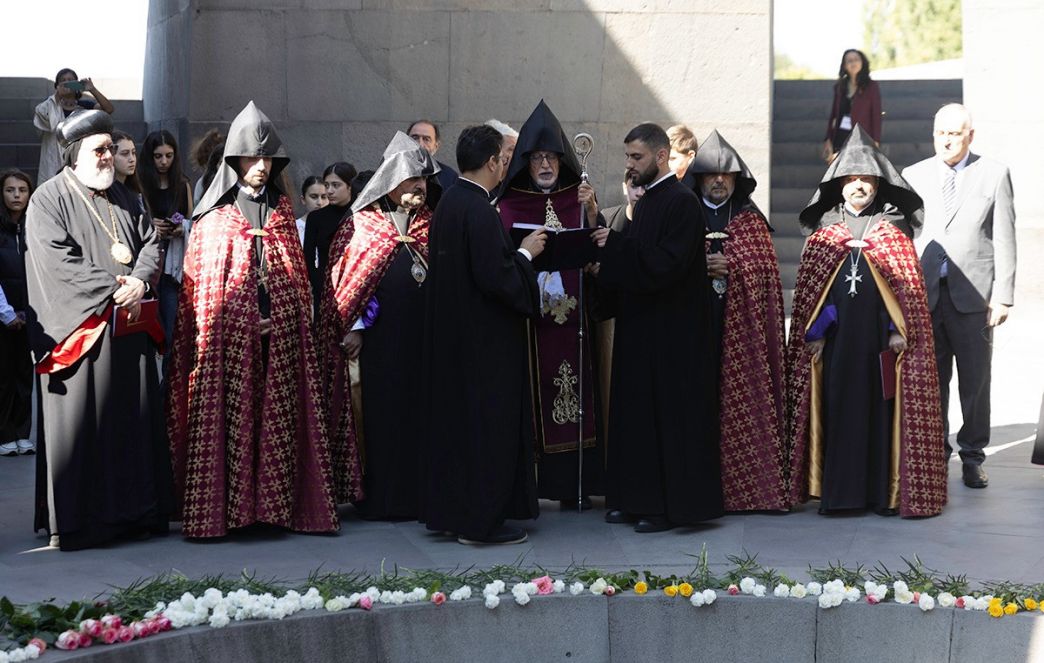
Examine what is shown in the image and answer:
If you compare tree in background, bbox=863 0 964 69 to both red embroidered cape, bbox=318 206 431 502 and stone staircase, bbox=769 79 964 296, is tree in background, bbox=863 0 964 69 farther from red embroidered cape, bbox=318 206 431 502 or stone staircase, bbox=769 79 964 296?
red embroidered cape, bbox=318 206 431 502

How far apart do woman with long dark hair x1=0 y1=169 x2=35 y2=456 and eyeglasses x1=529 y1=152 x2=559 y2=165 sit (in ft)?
11.9

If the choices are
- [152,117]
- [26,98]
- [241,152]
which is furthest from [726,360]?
[26,98]

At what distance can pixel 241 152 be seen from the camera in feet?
23.8

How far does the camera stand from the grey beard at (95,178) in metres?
7.07

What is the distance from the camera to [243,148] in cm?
726

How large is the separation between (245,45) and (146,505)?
249 inches

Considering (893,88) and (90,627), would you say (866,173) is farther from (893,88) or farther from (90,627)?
(893,88)

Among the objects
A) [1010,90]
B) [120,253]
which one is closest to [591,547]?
[120,253]

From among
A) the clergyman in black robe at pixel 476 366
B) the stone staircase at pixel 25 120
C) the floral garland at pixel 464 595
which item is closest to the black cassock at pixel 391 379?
the clergyman in black robe at pixel 476 366

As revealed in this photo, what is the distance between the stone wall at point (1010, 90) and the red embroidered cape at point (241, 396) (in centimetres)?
873

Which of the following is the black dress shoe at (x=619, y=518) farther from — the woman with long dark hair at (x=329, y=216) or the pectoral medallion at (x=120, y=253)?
the pectoral medallion at (x=120, y=253)

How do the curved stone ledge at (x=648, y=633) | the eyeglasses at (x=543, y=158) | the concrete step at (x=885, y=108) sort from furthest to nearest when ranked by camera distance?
the concrete step at (x=885, y=108)
the eyeglasses at (x=543, y=158)
the curved stone ledge at (x=648, y=633)

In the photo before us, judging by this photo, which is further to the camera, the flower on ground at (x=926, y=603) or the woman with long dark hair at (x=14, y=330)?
the woman with long dark hair at (x=14, y=330)

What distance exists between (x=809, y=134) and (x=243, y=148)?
11.9m
